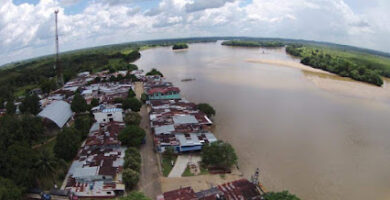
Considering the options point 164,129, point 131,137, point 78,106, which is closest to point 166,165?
point 131,137

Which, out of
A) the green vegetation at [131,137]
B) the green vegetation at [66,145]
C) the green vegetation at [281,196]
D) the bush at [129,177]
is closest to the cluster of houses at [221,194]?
the green vegetation at [281,196]

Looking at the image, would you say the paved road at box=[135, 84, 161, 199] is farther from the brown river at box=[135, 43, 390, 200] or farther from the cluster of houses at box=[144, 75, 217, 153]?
the brown river at box=[135, 43, 390, 200]

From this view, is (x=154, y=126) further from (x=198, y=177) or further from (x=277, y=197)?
(x=277, y=197)

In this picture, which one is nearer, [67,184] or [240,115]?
[67,184]

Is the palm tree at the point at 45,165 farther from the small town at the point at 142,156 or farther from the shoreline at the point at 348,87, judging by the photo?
the shoreline at the point at 348,87

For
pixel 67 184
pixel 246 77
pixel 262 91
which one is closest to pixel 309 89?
pixel 262 91
